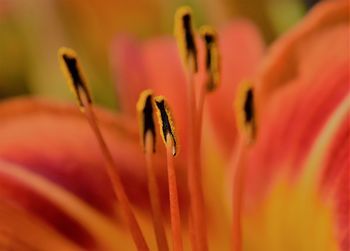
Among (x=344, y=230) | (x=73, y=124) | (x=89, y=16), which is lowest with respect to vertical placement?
(x=344, y=230)

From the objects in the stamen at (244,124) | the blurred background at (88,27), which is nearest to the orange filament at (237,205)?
the stamen at (244,124)

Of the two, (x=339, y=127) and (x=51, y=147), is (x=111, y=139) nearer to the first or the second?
(x=51, y=147)

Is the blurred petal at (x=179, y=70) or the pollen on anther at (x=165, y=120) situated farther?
the blurred petal at (x=179, y=70)

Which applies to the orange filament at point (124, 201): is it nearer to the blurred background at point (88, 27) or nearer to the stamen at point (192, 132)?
the stamen at point (192, 132)

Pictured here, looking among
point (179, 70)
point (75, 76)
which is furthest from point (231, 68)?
point (75, 76)

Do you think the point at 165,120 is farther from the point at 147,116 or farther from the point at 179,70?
the point at 179,70

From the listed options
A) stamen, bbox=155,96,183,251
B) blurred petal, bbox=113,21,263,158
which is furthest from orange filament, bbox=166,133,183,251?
blurred petal, bbox=113,21,263,158

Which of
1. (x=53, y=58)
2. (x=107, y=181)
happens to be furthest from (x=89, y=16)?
(x=107, y=181)
